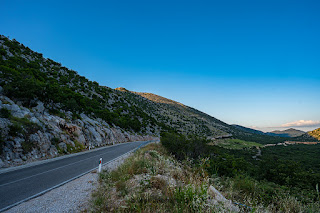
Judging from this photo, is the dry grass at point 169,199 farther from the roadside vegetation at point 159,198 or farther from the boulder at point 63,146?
the boulder at point 63,146

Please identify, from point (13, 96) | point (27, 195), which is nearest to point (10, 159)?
point (27, 195)

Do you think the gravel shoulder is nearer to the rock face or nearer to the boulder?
the rock face

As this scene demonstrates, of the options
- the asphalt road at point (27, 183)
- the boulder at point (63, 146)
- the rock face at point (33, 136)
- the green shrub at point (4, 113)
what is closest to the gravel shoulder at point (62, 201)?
the asphalt road at point (27, 183)

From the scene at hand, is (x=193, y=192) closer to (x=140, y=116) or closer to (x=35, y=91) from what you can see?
(x=35, y=91)

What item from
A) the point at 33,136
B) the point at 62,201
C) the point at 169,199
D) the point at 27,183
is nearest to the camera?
the point at 169,199

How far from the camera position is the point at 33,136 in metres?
14.2

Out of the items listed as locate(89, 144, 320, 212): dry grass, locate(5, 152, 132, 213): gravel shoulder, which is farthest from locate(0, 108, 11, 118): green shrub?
locate(89, 144, 320, 212): dry grass

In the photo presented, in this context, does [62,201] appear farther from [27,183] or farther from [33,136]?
[33,136]

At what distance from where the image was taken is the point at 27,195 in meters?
6.23

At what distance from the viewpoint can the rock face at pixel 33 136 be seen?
12.2m

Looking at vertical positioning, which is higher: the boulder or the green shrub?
the green shrub

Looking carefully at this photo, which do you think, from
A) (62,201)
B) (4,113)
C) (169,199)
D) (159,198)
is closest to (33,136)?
(4,113)

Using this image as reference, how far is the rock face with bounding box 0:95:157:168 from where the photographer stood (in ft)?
40.0

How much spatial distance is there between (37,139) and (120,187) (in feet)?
43.4
